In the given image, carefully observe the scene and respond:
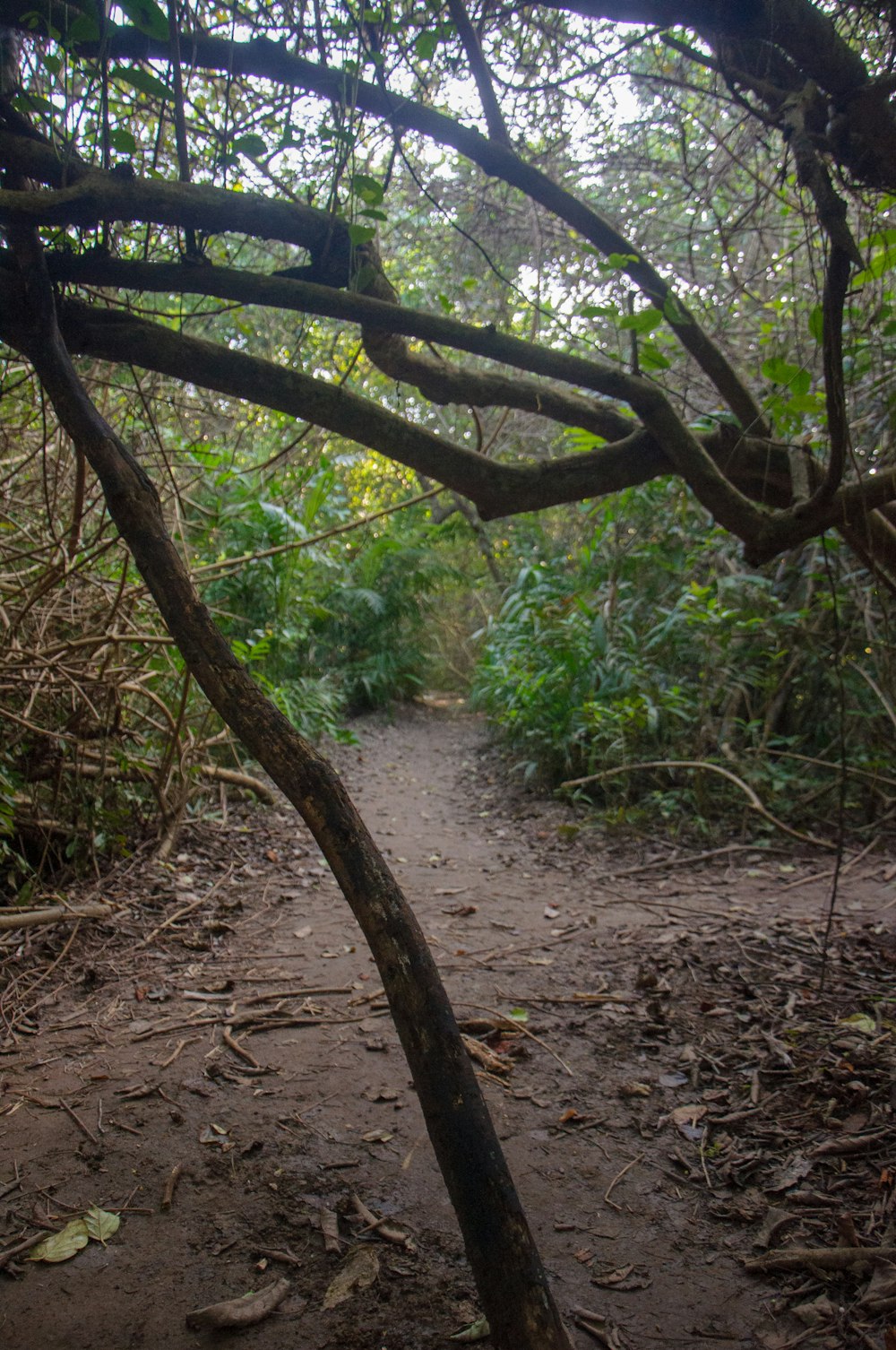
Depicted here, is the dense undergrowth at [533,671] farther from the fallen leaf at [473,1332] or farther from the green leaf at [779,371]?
the fallen leaf at [473,1332]

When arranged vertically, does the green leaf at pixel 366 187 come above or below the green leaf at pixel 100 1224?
above

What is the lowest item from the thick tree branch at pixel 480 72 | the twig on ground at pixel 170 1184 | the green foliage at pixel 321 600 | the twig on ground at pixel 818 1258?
the twig on ground at pixel 818 1258

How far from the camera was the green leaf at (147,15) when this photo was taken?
1.96 meters

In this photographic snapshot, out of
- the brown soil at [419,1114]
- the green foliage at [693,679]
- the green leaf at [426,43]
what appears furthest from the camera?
the green foliage at [693,679]

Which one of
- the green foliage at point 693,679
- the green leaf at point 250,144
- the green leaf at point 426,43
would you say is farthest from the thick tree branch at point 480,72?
the green foliage at point 693,679

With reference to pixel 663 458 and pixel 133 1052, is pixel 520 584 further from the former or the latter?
pixel 133 1052

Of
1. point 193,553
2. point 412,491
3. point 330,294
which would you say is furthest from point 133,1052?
point 412,491

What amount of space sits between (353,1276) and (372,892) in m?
0.87

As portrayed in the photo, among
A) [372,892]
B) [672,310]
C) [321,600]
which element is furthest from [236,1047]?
[321,600]

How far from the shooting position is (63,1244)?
1.82 metres

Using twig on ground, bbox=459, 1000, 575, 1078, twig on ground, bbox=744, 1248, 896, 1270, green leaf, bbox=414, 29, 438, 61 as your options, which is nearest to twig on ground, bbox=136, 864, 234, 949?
twig on ground, bbox=459, 1000, 575, 1078

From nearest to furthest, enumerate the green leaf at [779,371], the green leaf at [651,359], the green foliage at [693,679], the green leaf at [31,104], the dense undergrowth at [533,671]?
the green leaf at [31,104] → the green leaf at [779,371] → the green leaf at [651,359] → the dense undergrowth at [533,671] → the green foliage at [693,679]

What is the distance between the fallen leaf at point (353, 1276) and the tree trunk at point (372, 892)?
487 millimetres

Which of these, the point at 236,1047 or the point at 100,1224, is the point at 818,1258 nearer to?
the point at 100,1224
